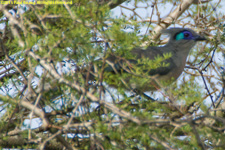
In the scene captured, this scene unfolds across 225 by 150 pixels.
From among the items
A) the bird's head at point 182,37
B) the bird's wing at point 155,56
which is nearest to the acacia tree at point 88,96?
the bird's wing at point 155,56

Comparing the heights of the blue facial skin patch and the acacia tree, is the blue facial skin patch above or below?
above

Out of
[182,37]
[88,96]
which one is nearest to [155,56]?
[182,37]

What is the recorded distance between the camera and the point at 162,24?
5746mm

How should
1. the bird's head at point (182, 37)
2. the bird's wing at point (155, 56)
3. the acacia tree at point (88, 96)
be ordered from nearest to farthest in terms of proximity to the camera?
the acacia tree at point (88, 96)
the bird's wing at point (155, 56)
the bird's head at point (182, 37)

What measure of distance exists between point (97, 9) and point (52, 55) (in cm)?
53

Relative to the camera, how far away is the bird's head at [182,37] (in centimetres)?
544

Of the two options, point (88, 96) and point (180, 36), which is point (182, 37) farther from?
point (88, 96)

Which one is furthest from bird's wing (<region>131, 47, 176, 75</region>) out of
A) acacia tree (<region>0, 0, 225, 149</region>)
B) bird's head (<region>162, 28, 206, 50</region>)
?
acacia tree (<region>0, 0, 225, 149</region>)

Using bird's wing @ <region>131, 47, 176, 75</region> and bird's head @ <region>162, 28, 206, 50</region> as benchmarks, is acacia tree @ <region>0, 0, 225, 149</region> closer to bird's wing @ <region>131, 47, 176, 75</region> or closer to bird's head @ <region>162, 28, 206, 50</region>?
bird's wing @ <region>131, 47, 176, 75</region>

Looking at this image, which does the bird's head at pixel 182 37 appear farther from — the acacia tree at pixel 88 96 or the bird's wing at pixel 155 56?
the acacia tree at pixel 88 96

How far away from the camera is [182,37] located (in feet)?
18.4

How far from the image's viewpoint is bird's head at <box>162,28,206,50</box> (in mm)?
5443

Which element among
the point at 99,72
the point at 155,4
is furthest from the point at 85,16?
the point at 155,4

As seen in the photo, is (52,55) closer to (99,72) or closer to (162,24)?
(99,72)
